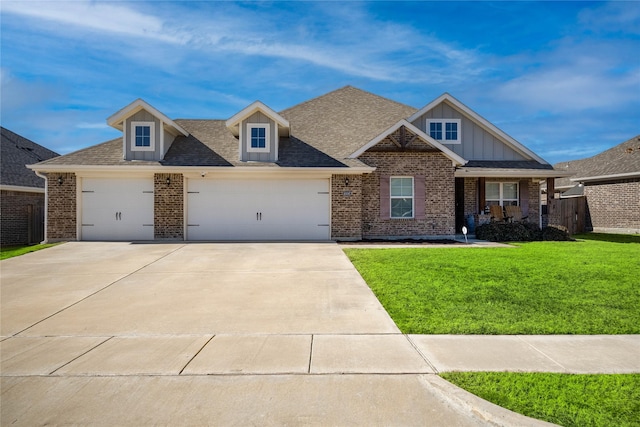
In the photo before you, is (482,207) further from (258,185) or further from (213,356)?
(213,356)

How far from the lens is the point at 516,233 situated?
16250 millimetres

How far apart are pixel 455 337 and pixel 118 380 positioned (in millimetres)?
4038

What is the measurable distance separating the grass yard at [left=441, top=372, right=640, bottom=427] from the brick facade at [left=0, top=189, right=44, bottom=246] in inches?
839

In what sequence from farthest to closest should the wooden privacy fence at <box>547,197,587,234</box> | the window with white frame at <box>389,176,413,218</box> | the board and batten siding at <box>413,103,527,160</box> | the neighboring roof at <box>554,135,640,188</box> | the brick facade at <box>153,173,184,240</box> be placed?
the wooden privacy fence at <box>547,197,587,234</box>
the neighboring roof at <box>554,135,640,188</box>
the board and batten siding at <box>413,103,527,160</box>
the window with white frame at <box>389,176,413,218</box>
the brick facade at <box>153,173,184,240</box>

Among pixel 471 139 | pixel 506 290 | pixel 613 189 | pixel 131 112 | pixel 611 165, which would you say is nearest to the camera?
pixel 506 290

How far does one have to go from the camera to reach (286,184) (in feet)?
52.6

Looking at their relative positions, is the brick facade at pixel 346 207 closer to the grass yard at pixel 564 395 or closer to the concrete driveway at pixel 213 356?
the concrete driveway at pixel 213 356

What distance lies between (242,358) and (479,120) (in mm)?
16800

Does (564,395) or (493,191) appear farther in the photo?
(493,191)

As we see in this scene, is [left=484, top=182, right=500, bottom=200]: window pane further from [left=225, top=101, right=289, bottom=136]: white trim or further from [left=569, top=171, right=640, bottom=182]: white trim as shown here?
[left=225, top=101, right=289, bottom=136]: white trim

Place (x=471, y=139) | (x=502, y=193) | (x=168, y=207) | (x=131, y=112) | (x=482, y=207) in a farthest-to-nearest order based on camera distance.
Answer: (x=471, y=139) → (x=502, y=193) → (x=482, y=207) → (x=131, y=112) → (x=168, y=207)

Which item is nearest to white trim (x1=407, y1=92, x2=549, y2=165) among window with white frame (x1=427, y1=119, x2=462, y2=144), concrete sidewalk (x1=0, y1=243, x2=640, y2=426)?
window with white frame (x1=427, y1=119, x2=462, y2=144)

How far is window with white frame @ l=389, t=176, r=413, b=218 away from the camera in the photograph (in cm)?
1641

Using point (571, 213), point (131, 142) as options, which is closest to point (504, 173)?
point (571, 213)
